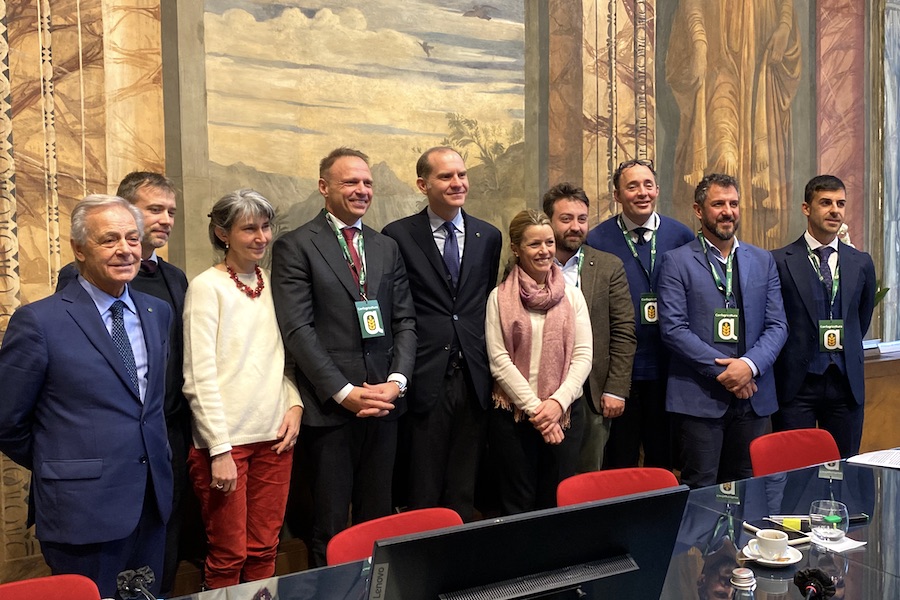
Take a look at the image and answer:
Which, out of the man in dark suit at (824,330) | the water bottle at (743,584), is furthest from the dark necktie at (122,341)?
the man in dark suit at (824,330)

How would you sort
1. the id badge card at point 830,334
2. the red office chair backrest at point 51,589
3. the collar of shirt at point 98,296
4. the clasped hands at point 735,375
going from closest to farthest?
1. the red office chair backrest at point 51,589
2. the collar of shirt at point 98,296
3. the clasped hands at point 735,375
4. the id badge card at point 830,334

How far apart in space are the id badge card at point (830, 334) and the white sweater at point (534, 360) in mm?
1328

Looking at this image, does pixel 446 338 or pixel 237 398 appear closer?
pixel 237 398

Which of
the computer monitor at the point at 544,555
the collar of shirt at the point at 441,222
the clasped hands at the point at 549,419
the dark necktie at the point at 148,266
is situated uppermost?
the collar of shirt at the point at 441,222

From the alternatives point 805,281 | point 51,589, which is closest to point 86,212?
point 51,589

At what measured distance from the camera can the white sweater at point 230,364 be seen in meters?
3.12

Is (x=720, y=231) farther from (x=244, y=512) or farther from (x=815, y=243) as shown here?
(x=244, y=512)

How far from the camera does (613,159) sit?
509 cm

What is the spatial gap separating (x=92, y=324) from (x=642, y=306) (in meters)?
2.62

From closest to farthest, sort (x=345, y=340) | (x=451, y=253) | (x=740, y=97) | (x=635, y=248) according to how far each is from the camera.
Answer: (x=345, y=340) → (x=451, y=253) → (x=635, y=248) → (x=740, y=97)

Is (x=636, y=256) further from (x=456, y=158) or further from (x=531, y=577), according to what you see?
(x=531, y=577)

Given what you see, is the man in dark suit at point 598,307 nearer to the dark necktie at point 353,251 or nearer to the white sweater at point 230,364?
the dark necktie at point 353,251

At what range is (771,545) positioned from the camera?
213 cm

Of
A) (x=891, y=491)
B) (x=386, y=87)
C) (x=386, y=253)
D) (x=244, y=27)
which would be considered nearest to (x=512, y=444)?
(x=386, y=253)
